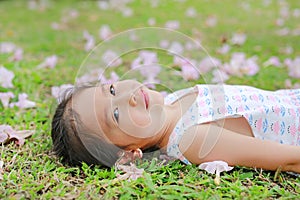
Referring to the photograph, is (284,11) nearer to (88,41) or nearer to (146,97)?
(88,41)

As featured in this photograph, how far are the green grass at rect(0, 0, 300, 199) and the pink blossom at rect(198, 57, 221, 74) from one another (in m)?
0.22

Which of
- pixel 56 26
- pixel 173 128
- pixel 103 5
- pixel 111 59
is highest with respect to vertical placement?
pixel 103 5

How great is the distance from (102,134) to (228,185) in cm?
55

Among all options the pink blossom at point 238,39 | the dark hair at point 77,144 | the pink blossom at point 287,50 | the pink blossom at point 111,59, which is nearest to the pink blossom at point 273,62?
the pink blossom at point 287,50

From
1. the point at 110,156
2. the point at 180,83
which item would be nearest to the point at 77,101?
the point at 110,156

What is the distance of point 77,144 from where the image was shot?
185cm

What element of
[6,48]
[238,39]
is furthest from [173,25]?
[6,48]

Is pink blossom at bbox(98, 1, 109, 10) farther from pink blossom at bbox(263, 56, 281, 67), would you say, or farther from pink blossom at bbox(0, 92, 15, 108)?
pink blossom at bbox(0, 92, 15, 108)

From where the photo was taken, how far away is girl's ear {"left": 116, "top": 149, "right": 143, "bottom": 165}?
6.23 feet

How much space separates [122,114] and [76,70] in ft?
4.78

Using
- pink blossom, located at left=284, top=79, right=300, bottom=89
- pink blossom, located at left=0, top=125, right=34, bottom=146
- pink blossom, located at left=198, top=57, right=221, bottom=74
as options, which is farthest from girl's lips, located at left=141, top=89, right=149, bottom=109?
Answer: pink blossom, located at left=284, top=79, right=300, bottom=89

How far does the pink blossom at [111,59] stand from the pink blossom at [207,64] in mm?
580

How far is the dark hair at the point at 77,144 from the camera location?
1.83 meters

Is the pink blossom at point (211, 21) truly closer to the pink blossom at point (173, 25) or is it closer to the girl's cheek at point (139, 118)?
the pink blossom at point (173, 25)
